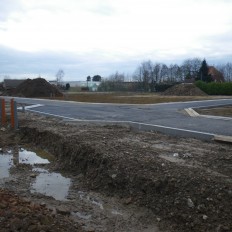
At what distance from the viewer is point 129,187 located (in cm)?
700

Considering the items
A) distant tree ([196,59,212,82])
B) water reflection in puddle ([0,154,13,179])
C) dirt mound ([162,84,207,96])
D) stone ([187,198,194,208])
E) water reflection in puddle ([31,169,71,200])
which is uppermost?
distant tree ([196,59,212,82])

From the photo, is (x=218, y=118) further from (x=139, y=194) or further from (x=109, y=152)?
(x=139, y=194)

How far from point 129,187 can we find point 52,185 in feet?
5.90

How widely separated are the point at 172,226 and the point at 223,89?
4556cm

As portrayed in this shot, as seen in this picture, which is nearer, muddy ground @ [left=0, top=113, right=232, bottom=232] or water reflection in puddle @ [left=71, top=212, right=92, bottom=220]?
muddy ground @ [left=0, top=113, right=232, bottom=232]

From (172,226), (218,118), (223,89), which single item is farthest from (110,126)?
(223,89)

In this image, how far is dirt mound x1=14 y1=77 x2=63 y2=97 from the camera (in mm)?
49625

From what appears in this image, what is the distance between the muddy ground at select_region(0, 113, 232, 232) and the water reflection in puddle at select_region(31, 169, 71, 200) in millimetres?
115

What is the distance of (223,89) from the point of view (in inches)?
1928

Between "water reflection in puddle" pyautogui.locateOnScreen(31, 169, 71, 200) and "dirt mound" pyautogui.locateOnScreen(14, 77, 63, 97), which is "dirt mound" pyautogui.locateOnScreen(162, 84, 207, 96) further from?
"water reflection in puddle" pyautogui.locateOnScreen(31, 169, 71, 200)

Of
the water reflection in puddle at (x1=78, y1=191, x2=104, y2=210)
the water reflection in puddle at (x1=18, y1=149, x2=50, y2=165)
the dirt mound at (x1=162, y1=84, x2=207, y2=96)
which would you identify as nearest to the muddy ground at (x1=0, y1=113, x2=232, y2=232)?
the water reflection in puddle at (x1=78, y1=191, x2=104, y2=210)

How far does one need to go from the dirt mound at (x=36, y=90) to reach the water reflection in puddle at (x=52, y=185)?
41.4 meters

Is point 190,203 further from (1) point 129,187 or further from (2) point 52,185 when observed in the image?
(2) point 52,185

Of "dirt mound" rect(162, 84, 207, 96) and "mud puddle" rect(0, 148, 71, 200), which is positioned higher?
"dirt mound" rect(162, 84, 207, 96)
